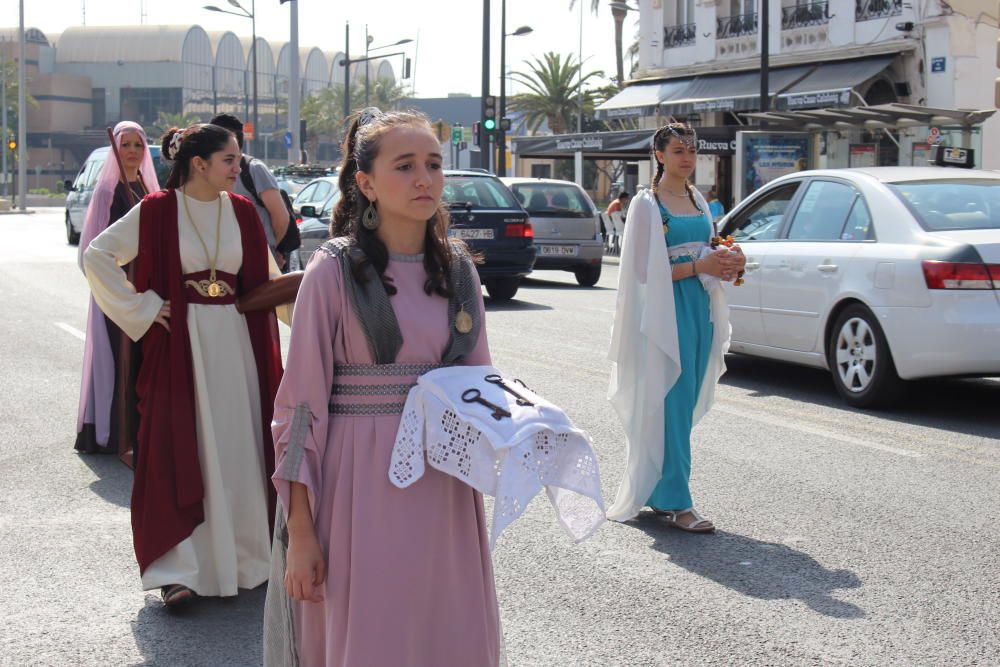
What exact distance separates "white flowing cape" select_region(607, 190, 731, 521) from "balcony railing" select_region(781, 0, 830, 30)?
2729 cm

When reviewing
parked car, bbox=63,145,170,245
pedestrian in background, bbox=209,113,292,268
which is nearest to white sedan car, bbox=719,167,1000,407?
pedestrian in background, bbox=209,113,292,268

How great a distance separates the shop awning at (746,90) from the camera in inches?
1173

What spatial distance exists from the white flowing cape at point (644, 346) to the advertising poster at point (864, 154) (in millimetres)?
19807

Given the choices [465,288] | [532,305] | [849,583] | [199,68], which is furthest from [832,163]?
[199,68]

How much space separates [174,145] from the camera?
5.29 meters

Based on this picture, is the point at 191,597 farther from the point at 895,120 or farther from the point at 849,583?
the point at 895,120

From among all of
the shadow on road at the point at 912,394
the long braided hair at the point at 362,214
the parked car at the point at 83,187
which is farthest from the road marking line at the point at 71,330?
the parked car at the point at 83,187

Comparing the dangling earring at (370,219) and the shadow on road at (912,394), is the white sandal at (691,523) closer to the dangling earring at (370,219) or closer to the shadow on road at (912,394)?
the shadow on road at (912,394)

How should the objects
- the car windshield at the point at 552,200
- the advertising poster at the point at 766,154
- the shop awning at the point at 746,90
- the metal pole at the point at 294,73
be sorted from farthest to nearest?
the metal pole at the point at 294,73, the shop awning at the point at 746,90, the advertising poster at the point at 766,154, the car windshield at the point at 552,200

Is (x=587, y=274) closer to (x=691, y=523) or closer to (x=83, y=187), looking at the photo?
(x=83, y=187)

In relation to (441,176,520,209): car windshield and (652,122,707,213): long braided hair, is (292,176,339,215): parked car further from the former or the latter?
(652,122,707,213): long braided hair

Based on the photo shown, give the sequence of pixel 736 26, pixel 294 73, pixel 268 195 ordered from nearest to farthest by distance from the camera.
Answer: pixel 268 195 → pixel 294 73 → pixel 736 26

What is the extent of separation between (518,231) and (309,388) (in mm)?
14705

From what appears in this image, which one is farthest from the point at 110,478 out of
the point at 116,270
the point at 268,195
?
the point at 116,270
